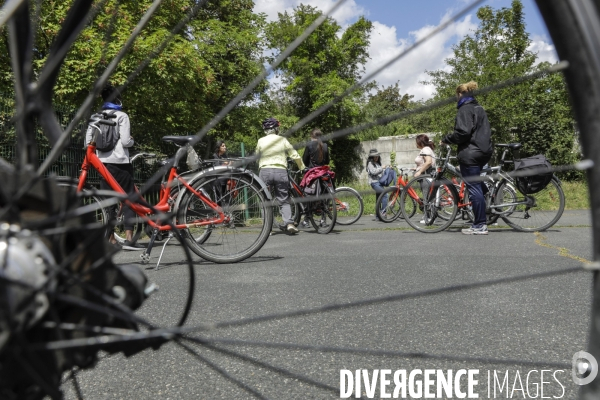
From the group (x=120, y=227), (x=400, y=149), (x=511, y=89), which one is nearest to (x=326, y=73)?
(x=400, y=149)

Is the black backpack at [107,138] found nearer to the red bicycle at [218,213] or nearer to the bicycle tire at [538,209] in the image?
the red bicycle at [218,213]

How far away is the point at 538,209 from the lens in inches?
269

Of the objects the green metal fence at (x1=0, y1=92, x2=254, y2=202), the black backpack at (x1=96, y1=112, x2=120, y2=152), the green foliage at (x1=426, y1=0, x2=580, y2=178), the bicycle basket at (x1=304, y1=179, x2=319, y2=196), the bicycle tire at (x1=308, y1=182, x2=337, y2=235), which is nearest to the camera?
the black backpack at (x1=96, y1=112, x2=120, y2=152)

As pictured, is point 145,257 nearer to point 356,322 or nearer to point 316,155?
point 356,322

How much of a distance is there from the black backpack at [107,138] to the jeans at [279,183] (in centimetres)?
228

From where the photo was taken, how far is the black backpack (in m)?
5.36

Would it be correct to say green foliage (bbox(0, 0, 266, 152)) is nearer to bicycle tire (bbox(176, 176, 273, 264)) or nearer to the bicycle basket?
the bicycle basket

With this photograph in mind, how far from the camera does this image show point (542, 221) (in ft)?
22.4

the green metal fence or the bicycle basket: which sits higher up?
the green metal fence

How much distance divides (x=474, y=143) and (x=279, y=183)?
2.53m

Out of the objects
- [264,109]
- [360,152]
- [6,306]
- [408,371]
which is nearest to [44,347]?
[6,306]

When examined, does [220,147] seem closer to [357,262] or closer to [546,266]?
[357,262]

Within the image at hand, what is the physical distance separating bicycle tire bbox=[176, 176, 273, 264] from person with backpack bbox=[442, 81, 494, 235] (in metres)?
3.01

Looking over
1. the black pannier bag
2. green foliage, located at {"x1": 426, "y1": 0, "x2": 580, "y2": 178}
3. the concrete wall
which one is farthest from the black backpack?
the concrete wall
